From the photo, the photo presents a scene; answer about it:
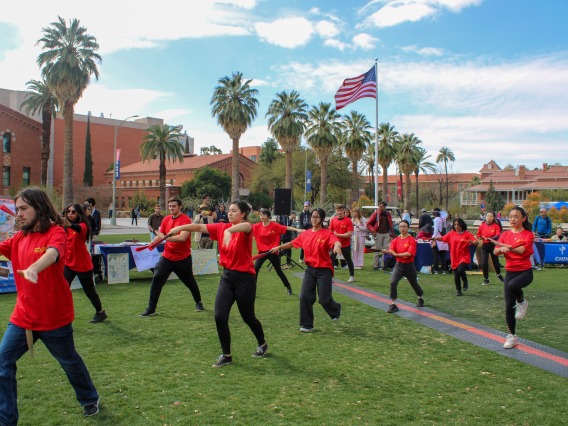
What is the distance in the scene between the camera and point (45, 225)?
3.90 m

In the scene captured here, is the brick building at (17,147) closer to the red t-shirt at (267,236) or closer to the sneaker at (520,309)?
the red t-shirt at (267,236)

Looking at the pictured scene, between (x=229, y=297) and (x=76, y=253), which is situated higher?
(x=76, y=253)

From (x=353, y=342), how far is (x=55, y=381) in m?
3.69

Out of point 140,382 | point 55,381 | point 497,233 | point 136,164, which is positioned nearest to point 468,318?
point 497,233

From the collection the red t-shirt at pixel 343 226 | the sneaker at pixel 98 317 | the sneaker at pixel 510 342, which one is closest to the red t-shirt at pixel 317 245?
the sneaker at pixel 510 342

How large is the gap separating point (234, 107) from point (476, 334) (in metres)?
35.0

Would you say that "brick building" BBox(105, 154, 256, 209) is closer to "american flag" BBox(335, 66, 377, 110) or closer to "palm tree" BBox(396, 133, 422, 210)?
"palm tree" BBox(396, 133, 422, 210)

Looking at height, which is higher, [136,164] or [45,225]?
[136,164]

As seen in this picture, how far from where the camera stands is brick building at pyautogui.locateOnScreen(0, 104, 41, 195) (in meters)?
56.8

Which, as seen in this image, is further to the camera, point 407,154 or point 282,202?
point 407,154

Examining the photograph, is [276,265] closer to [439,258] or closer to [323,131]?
[439,258]

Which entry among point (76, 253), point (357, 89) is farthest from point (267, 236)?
point (357, 89)

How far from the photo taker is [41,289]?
3.88 meters

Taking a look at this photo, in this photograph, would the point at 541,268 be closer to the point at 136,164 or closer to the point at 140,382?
the point at 140,382
